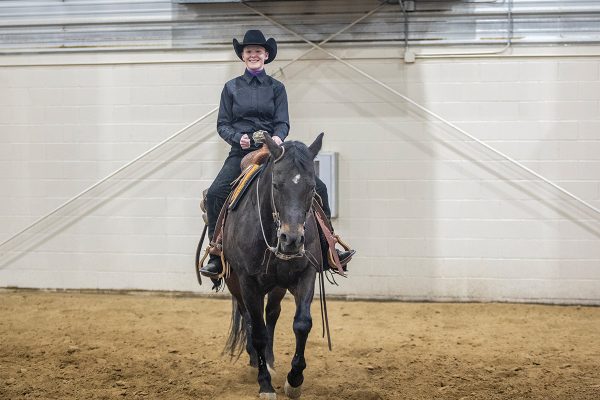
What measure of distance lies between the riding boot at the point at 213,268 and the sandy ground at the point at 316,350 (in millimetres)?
762

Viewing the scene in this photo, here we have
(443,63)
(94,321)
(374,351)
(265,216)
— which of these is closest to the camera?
(265,216)

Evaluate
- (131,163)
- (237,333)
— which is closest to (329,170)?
(131,163)

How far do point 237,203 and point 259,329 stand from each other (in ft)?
2.83

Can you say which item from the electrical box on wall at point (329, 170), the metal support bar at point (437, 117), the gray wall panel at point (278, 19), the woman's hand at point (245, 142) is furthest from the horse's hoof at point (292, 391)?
the gray wall panel at point (278, 19)

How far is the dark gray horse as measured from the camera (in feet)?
16.3

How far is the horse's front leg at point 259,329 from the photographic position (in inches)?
224

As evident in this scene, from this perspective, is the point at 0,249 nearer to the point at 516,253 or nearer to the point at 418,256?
the point at 418,256

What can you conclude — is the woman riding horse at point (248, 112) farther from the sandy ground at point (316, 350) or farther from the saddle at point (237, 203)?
the sandy ground at point (316, 350)

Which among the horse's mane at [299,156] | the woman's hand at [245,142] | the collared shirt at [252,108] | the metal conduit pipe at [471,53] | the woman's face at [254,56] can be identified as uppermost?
the metal conduit pipe at [471,53]

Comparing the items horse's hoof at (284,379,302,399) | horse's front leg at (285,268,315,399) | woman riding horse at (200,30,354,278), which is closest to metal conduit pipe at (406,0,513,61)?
woman riding horse at (200,30,354,278)

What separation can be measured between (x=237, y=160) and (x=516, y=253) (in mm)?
4021

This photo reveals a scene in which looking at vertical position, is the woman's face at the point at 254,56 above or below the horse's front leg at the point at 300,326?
above

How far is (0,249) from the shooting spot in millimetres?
10117

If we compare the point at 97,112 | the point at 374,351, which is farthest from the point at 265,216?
the point at 97,112
